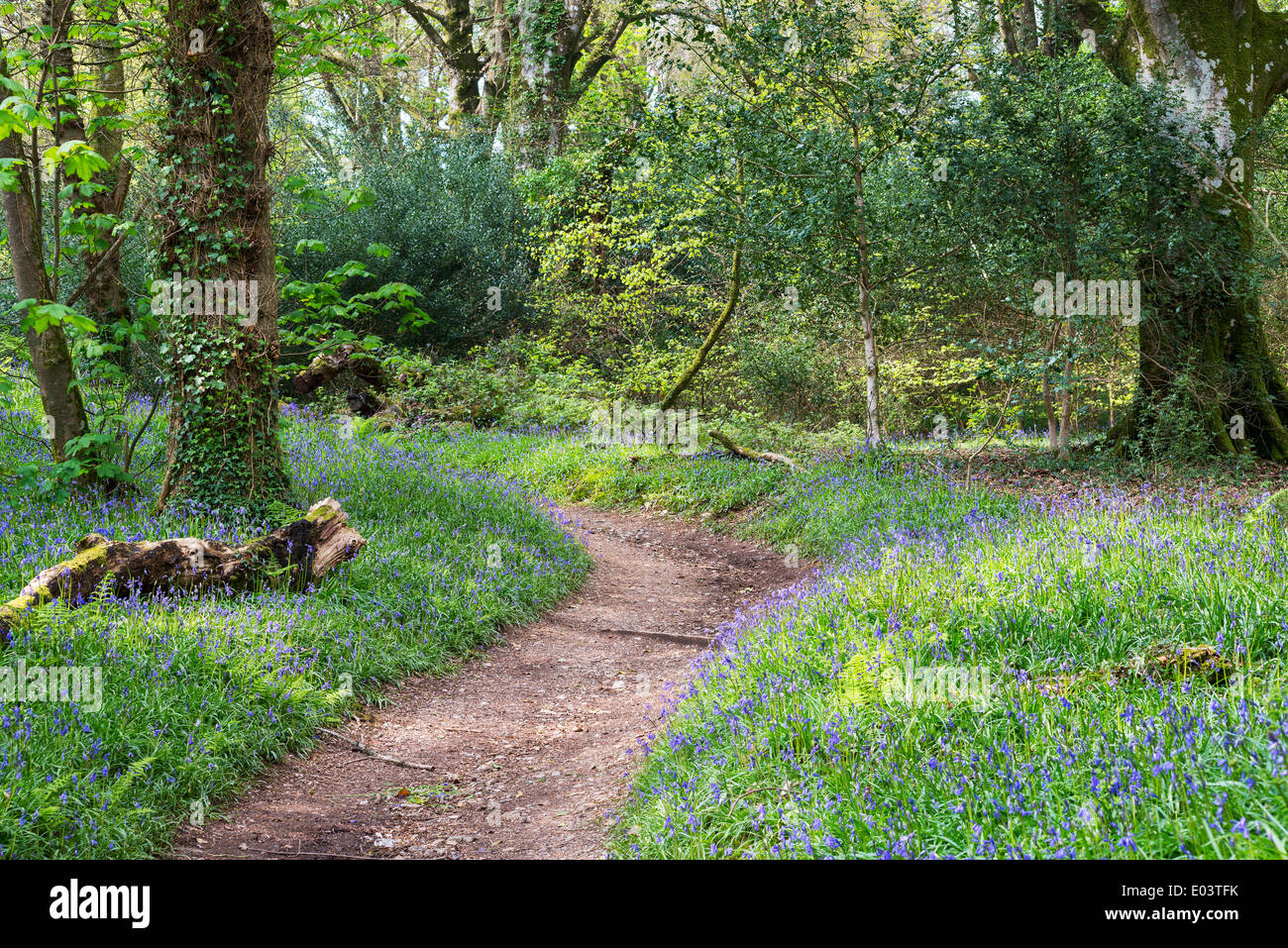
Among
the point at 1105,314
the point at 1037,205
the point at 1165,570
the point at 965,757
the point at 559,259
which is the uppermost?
the point at 559,259

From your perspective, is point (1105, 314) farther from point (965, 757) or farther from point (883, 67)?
point (965, 757)

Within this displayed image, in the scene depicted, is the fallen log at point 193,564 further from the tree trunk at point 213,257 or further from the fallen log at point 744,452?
the fallen log at point 744,452

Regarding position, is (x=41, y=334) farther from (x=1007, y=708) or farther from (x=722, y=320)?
(x=722, y=320)

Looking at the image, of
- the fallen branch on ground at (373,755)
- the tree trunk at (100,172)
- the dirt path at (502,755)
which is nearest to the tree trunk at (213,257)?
the tree trunk at (100,172)

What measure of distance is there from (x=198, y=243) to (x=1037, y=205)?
9610 millimetres

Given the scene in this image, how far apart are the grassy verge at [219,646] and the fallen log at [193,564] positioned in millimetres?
160

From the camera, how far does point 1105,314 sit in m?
10.9

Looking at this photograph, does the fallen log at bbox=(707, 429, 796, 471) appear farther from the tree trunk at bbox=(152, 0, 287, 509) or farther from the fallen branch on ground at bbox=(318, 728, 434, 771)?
the fallen branch on ground at bbox=(318, 728, 434, 771)

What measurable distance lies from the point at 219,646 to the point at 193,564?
43.2 inches

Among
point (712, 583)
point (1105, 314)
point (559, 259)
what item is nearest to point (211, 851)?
point (712, 583)

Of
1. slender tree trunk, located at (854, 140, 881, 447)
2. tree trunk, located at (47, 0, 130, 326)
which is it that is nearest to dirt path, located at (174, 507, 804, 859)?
tree trunk, located at (47, 0, 130, 326)

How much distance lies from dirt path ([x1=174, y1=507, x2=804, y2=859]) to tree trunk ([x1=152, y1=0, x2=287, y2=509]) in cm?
280

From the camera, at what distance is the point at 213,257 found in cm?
739

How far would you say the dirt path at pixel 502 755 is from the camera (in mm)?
4242
